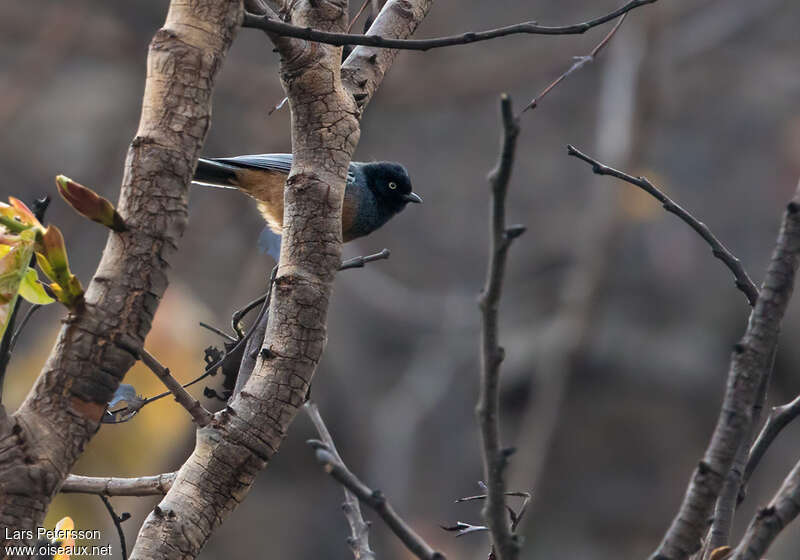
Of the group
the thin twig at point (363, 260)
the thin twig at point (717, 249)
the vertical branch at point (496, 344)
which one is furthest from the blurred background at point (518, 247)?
the vertical branch at point (496, 344)

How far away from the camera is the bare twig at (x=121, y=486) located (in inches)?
64.4

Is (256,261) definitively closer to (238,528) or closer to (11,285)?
(238,528)

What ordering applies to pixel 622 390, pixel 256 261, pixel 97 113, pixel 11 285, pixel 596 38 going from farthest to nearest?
1. pixel 97 113
2. pixel 622 390
3. pixel 596 38
4. pixel 256 261
5. pixel 11 285

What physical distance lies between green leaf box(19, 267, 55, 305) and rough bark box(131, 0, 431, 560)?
1.24 feet

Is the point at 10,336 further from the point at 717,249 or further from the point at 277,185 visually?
the point at 277,185

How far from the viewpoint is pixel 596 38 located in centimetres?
989

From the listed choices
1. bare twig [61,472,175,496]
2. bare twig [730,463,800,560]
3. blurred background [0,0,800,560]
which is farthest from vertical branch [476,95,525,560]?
blurred background [0,0,800,560]

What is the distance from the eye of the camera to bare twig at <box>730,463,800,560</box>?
1172 millimetres

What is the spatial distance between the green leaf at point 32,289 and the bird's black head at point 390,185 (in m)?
3.19

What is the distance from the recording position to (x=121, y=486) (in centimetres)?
166

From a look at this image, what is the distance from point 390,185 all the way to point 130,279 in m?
3.26

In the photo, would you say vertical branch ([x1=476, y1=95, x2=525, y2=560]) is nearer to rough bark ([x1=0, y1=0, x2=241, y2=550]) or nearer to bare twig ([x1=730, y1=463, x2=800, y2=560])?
bare twig ([x1=730, y1=463, x2=800, y2=560])

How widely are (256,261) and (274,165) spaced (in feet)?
17.0

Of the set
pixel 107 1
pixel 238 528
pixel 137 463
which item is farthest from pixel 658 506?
pixel 107 1
